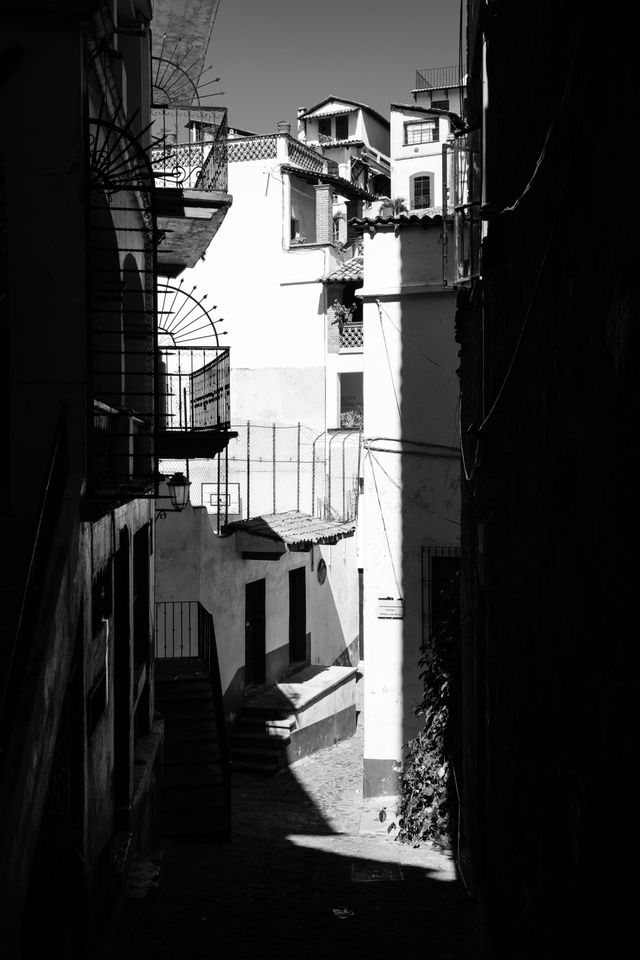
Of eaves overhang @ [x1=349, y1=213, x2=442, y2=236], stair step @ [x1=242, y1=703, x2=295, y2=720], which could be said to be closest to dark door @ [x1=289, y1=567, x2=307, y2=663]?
stair step @ [x1=242, y1=703, x2=295, y2=720]

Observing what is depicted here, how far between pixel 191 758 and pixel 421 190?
3255 cm

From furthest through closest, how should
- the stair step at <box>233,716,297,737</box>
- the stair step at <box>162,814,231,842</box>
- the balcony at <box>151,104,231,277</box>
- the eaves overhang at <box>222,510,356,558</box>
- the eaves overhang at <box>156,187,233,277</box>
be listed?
the eaves overhang at <box>222,510,356,558</box> → the stair step at <box>233,716,297,737</box> → the stair step at <box>162,814,231,842</box> → the balcony at <box>151,104,231,277</box> → the eaves overhang at <box>156,187,233,277</box>

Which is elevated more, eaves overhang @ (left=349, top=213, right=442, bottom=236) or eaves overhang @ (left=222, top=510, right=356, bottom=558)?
eaves overhang @ (left=349, top=213, right=442, bottom=236)

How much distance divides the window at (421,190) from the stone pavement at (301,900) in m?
29.4

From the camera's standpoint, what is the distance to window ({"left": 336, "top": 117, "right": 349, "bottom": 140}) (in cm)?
5501

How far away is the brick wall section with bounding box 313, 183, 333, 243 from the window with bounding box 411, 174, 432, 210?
126 inches

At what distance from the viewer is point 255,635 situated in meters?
21.6

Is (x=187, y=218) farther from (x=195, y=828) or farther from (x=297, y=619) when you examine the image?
(x=297, y=619)

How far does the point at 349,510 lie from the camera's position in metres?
31.2

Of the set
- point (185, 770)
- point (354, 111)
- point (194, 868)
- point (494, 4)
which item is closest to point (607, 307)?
point (494, 4)

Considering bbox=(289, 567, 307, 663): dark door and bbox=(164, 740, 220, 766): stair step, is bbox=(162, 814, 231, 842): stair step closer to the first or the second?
bbox=(164, 740, 220, 766): stair step

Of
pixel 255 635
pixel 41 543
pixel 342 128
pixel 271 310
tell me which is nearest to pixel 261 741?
pixel 255 635

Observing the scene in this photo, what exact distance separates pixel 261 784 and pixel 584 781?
14767 mm

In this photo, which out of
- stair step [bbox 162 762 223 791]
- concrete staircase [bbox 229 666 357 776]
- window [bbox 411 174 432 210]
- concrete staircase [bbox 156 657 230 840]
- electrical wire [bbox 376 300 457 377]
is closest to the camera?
concrete staircase [bbox 156 657 230 840]
